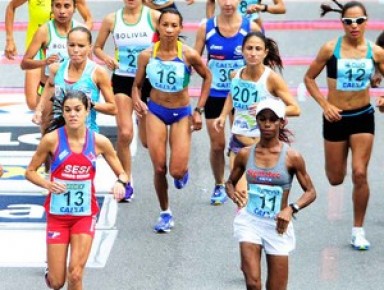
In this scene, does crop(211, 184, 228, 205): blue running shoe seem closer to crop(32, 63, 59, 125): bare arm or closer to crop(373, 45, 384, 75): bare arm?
crop(32, 63, 59, 125): bare arm

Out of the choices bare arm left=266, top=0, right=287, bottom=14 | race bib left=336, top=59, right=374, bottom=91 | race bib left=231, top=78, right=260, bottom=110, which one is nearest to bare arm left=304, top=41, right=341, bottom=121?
race bib left=336, top=59, right=374, bottom=91

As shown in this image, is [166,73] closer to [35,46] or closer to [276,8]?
[35,46]

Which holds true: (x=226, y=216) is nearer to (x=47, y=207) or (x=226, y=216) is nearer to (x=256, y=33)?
(x=256, y=33)

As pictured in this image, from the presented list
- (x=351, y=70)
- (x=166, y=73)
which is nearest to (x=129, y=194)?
(x=166, y=73)

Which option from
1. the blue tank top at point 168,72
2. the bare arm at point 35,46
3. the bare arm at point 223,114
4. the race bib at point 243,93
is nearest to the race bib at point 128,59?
the bare arm at point 35,46

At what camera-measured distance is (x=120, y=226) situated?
14.5 metres

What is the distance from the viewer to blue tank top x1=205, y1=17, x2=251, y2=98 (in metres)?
14.7

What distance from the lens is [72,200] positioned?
38.7 feet

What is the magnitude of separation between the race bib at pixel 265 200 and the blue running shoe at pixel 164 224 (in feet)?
9.35

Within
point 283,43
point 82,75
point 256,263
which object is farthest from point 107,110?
point 283,43

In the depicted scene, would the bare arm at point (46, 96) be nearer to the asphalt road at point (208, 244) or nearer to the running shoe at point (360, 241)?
the asphalt road at point (208, 244)

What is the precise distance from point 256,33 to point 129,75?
210cm

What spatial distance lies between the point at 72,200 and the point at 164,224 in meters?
2.65

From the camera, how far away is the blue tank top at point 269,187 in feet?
37.7
